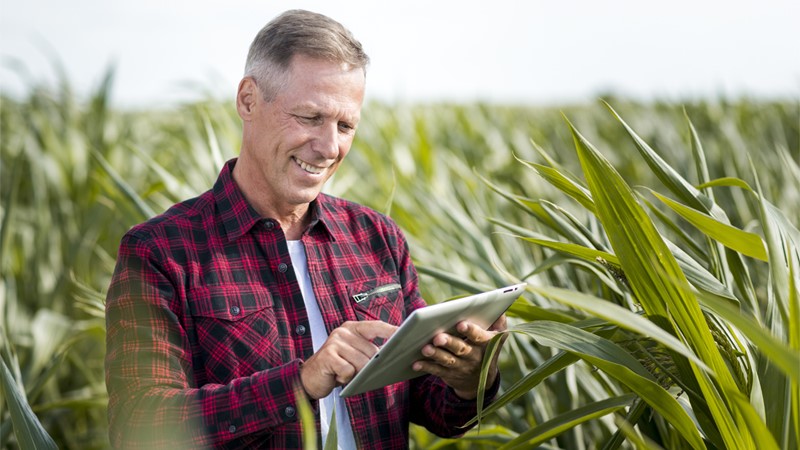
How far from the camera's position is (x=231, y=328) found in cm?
114

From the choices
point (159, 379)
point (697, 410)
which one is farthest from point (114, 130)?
point (697, 410)

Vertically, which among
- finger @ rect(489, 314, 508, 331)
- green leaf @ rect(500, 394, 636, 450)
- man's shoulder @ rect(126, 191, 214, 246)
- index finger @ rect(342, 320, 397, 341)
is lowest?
green leaf @ rect(500, 394, 636, 450)

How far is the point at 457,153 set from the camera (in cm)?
378

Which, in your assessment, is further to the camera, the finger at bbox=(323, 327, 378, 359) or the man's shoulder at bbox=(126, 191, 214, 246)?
the man's shoulder at bbox=(126, 191, 214, 246)

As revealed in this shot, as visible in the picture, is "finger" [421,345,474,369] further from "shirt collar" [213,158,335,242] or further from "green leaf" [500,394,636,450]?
"shirt collar" [213,158,335,242]

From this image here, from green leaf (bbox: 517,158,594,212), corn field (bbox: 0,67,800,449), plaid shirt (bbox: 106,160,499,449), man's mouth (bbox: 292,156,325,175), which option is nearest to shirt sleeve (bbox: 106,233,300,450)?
plaid shirt (bbox: 106,160,499,449)

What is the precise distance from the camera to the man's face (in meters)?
1.18

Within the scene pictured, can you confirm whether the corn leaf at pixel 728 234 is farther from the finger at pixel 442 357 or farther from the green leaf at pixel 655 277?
the finger at pixel 442 357

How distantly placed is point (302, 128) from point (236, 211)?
14 centimetres

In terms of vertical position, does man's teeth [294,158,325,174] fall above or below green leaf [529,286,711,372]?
above

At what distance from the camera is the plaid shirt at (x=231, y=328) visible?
1.07 metres

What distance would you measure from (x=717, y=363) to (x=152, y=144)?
3052 mm

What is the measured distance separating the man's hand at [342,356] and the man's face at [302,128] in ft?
0.92

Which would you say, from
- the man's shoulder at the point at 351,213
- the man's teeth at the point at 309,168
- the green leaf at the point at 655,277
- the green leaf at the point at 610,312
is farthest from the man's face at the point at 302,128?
the green leaf at the point at 610,312
